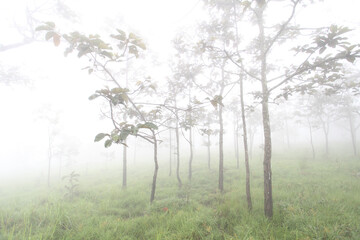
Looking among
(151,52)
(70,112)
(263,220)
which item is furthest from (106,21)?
(70,112)

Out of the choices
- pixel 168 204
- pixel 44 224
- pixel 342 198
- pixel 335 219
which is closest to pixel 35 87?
pixel 44 224

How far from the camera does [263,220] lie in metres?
3.56

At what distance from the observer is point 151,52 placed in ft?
35.3

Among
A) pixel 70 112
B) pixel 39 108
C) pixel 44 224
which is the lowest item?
pixel 44 224

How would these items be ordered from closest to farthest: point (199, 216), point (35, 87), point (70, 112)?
point (199, 216), point (35, 87), point (70, 112)

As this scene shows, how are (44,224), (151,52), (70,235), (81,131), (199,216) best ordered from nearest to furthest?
(70,235)
(199,216)
(44,224)
(151,52)
(81,131)

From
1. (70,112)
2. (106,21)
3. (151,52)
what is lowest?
(151,52)

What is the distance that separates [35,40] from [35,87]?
3201mm

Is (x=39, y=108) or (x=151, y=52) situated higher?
(x=151, y=52)

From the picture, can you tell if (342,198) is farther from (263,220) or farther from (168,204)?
(168,204)

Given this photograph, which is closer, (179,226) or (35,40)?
(179,226)

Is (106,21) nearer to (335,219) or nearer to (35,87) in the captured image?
(35,87)

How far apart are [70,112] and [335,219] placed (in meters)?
108

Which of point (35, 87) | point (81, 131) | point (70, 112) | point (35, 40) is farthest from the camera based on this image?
point (70, 112)
